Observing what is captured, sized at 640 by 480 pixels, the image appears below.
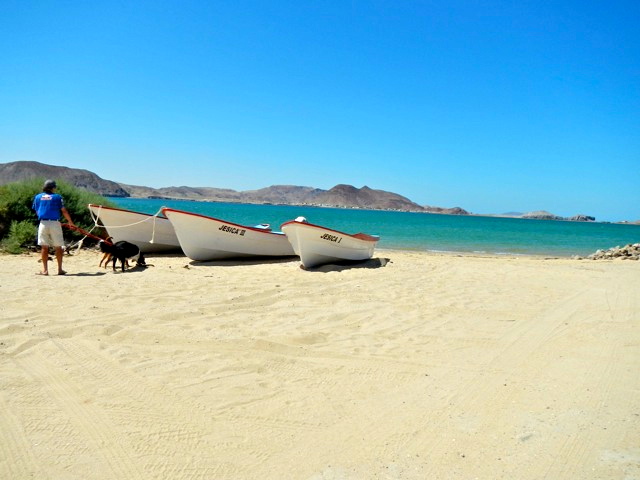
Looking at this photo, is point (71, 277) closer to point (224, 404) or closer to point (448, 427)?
point (224, 404)

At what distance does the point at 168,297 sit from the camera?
6656 millimetres

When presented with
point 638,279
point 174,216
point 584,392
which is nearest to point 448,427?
point 584,392

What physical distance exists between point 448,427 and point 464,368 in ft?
4.18

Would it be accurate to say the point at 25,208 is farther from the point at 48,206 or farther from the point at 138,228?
the point at 48,206

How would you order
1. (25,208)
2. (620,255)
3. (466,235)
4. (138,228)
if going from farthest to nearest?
(466,235) < (620,255) < (25,208) < (138,228)

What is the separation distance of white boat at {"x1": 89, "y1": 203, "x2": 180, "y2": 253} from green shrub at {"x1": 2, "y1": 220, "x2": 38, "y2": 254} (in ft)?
5.06

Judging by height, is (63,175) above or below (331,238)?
above

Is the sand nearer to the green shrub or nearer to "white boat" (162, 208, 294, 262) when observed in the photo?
"white boat" (162, 208, 294, 262)

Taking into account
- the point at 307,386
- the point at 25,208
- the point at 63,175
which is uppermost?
the point at 63,175

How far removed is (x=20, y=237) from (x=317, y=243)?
750 centimetres

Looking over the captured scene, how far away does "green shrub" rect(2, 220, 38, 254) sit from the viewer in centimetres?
1132

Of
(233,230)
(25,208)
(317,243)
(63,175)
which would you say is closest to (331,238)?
(317,243)

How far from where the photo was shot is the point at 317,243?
10.9 meters

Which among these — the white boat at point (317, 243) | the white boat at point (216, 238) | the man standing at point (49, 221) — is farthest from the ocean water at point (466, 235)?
the white boat at point (317, 243)
